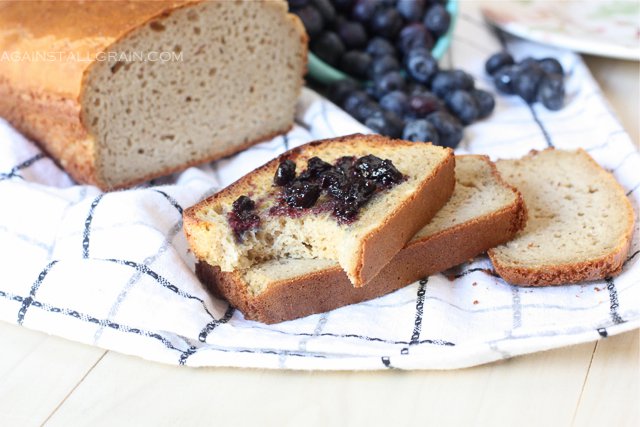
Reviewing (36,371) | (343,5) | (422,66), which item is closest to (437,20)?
(422,66)

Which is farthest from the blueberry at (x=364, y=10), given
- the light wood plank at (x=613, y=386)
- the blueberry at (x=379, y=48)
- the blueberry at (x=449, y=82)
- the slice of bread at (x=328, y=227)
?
the light wood plank at (x=613, y=386)

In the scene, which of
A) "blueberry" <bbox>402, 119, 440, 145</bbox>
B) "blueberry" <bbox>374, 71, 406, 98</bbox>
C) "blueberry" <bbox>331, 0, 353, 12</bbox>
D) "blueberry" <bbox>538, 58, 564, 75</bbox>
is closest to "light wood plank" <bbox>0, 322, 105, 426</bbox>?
"blueberry" <bbox>402, 119, 440, 145</bbox>

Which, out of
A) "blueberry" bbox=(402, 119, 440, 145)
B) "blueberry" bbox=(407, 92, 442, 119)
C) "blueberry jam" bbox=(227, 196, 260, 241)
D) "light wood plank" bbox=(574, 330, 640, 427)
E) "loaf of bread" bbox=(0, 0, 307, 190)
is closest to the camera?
"light wood plank" bbox=(574, 330, 640, 427)

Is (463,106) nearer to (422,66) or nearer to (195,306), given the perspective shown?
(422,66)

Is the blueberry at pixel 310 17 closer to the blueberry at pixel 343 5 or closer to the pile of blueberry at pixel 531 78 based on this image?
the blueberry at pixel 343 5

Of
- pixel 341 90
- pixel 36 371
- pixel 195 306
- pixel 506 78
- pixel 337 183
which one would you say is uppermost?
pixel 337 183

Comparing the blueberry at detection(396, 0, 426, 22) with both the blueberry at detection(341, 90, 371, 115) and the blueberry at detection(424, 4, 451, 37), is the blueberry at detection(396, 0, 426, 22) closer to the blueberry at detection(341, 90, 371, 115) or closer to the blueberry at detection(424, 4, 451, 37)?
the blueberry at detection(424, 4, 451, 37)
